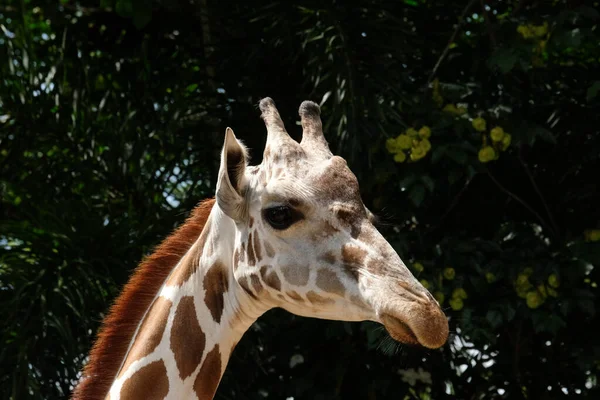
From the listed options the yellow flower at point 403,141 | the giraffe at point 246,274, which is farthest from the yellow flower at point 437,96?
the giraffe at point 246,274

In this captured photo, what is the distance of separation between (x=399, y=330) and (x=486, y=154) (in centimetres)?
290

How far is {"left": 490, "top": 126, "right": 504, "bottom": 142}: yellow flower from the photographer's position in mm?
5676

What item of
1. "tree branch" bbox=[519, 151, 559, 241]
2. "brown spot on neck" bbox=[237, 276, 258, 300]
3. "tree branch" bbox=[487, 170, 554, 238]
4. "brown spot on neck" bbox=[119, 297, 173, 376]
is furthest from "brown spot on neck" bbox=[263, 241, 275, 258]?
"tree branch" bbox=[519, 151, 559, 241]

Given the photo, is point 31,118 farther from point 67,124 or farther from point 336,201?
point 336,201

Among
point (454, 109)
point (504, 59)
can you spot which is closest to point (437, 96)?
point (454, 109)

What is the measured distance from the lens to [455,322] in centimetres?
562

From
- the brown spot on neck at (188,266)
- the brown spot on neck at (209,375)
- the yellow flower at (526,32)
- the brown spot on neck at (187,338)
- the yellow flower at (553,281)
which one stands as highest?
the yellow flower at (526,32)

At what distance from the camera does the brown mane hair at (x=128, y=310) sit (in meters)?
3.38

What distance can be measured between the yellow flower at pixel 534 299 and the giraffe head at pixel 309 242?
253cm

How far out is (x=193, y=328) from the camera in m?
3.35

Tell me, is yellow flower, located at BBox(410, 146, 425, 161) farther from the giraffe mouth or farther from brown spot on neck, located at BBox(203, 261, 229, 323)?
the giraffe mouth

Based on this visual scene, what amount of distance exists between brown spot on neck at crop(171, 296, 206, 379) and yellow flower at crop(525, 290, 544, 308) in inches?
108

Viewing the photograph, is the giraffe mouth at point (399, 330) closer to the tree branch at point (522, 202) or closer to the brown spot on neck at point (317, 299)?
the brown spot on neck at point (317, 299)

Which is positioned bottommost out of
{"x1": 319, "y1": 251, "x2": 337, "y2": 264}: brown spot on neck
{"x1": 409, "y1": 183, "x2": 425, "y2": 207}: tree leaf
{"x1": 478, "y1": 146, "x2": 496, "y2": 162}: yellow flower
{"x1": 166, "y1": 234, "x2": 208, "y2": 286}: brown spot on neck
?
{"x1": 409, "y1": 183, "x2": 425, "y2": 207}: tree leaf
